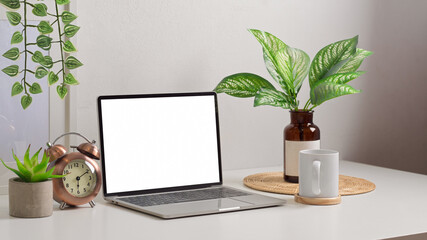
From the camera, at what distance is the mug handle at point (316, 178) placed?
1.34 meters

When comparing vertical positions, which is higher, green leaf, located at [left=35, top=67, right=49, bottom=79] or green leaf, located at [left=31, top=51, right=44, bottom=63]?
green leaf, located at [left=31, top=51, right=44, bottom=63]

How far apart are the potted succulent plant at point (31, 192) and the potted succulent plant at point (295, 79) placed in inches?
22.0

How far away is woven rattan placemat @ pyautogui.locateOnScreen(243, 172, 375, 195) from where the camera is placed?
1476 mm

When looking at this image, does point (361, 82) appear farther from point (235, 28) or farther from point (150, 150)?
point (150, 150)

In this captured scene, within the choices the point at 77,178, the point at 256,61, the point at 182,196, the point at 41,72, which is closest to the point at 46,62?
the point at 41,72

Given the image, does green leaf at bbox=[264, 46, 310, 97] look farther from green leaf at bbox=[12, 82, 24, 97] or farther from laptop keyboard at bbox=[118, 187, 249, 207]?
green leaf at bbox=[12, 82, 24, 97]

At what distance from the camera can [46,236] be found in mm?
1081

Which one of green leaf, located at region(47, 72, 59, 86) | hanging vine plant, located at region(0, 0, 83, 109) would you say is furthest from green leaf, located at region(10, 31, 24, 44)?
green leaf, located at region(47, 72, 59, 86)

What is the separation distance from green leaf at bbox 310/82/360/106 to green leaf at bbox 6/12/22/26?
73 centimetres

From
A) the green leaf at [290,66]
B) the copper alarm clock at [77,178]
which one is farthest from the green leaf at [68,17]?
the green leaf at [290,66]

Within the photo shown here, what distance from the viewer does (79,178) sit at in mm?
1305

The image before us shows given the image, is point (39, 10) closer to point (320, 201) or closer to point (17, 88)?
point (17, 88)

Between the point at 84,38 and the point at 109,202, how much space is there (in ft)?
1.53

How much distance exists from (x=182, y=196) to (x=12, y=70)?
0.50 m
